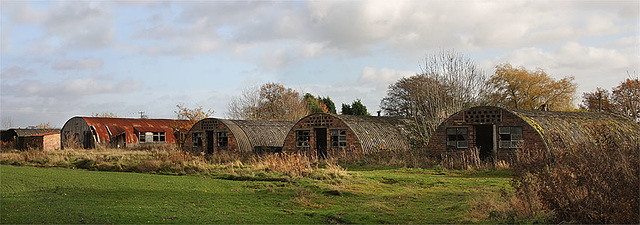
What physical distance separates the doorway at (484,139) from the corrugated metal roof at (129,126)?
29.1m

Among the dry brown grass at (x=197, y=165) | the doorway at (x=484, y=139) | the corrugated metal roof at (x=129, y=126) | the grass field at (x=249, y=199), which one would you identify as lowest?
the grass field at (x=249, y=199)

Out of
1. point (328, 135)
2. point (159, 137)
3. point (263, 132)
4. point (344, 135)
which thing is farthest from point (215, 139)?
point (159, 137)

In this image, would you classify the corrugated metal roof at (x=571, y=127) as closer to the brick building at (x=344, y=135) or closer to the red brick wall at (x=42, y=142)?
the brick building at (x=344, y=135)

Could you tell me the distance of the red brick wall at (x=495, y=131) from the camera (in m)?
21.8

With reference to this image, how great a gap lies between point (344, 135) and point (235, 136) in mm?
7652

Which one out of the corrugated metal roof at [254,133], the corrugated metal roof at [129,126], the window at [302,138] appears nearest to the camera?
the window at [302,138]

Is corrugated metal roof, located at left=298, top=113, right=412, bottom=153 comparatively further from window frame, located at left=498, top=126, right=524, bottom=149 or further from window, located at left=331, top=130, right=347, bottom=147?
window frame, located at left=498, top=126, right=524, bottom=149

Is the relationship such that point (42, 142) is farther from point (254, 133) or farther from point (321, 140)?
point (321, 140)

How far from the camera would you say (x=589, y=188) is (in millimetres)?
8711

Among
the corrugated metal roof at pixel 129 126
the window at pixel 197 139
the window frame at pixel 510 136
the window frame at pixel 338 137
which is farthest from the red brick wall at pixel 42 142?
the window frame at pixel 510 136

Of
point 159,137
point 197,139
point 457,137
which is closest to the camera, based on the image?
point 457,137

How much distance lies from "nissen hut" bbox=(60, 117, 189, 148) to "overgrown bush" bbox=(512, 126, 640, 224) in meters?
37.0

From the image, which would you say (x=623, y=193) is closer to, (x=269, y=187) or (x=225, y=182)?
(x=269, y=187)

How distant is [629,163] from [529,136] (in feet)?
44.5
